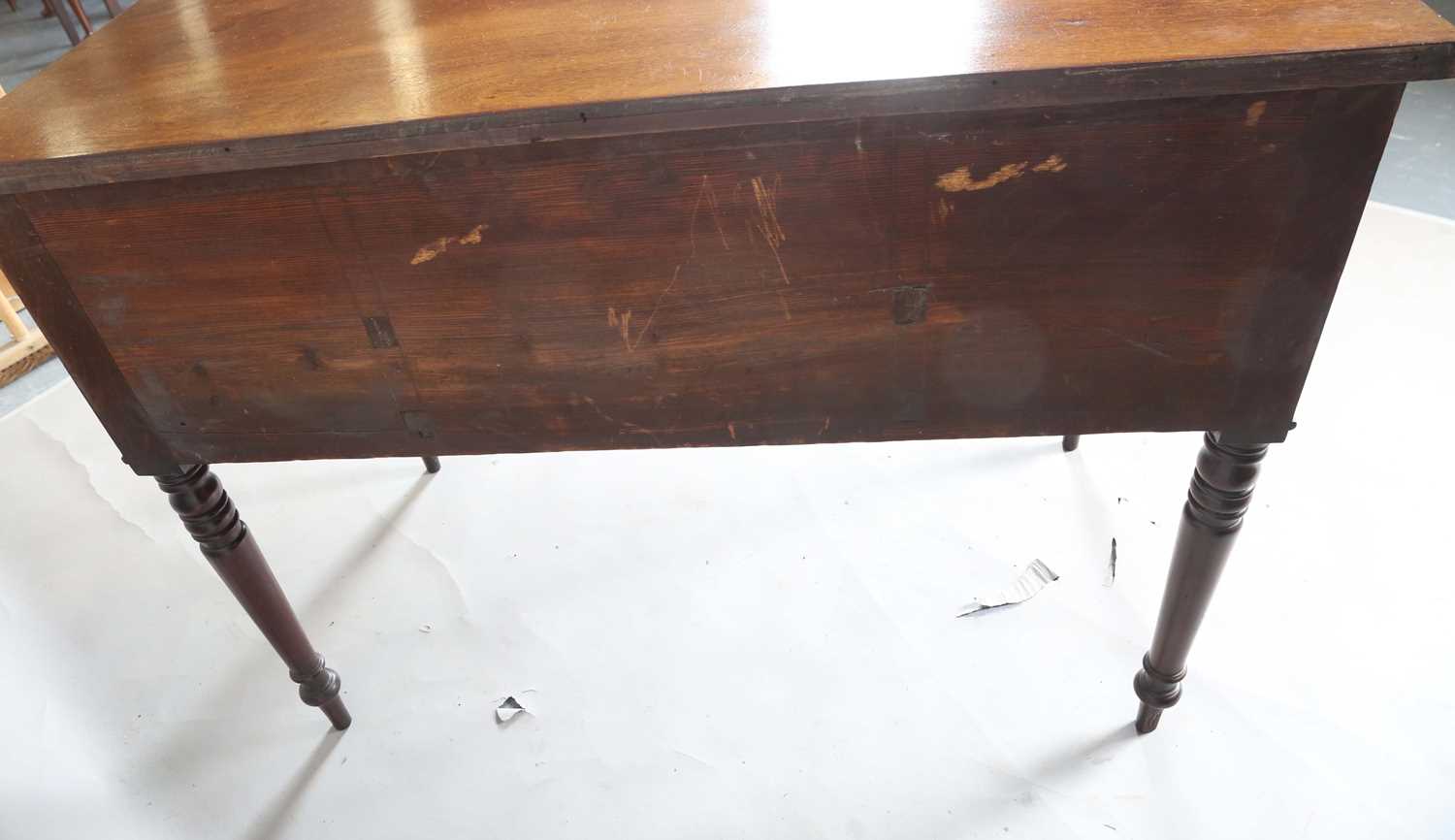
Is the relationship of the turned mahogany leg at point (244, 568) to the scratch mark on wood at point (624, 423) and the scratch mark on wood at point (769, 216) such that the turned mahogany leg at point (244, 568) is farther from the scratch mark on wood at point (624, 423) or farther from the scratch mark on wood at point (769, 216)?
the scratch mark on wood at point (769, 216)

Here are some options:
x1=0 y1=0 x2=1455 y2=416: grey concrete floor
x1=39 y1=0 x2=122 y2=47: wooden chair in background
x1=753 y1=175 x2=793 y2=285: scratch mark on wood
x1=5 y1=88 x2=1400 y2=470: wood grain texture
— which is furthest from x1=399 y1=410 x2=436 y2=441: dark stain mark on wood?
x1=39 y1=0 x2=122 y2=47: wooden chair in background

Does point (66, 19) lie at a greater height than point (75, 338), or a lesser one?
lesser

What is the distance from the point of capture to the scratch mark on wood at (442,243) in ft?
3.08

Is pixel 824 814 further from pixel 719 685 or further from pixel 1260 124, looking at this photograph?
pixel 1260 124

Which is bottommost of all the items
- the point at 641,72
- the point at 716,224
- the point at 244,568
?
the point at 244,568

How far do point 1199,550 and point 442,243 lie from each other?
0.85 metres

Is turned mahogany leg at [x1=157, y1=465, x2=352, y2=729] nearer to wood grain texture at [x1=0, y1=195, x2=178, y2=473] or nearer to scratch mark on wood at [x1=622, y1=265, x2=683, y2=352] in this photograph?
wood grain texture at [x1=0, y1=195, x2=178, y2=473]

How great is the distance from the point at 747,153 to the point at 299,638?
0.94 meters

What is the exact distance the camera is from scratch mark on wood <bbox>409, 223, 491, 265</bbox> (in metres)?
0.94

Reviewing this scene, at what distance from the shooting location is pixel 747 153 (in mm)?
859

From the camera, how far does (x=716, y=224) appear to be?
902mm

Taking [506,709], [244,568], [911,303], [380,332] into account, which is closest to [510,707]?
[506,709]

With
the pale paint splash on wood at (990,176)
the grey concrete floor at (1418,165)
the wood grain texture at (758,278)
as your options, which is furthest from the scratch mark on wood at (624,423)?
the grey concrete floor at (1418,165)

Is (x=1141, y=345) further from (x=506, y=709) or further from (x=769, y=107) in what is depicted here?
(x=506, y=709)
